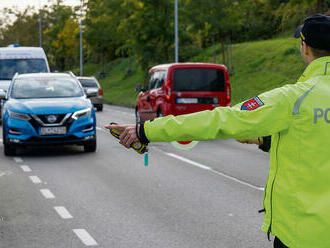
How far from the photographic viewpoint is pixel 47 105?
41.9ft

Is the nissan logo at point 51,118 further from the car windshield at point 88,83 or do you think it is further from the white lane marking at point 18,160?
the car windshield at point 88,83

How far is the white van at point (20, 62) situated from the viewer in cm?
2242

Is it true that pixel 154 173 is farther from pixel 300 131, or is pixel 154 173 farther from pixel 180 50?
pixel 180 50

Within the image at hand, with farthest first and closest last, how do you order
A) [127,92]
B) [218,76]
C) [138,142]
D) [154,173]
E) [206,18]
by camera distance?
[127,92] → [206,18] → [218,76] → [154,173] → [138,142]

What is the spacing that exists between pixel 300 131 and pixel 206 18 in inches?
1159

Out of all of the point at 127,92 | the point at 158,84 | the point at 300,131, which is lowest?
the point at 127,92

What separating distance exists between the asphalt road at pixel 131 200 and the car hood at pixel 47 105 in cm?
90

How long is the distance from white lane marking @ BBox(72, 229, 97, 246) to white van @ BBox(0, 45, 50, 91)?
16.3 metres

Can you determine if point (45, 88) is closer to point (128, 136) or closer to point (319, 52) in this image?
point (128, 136)

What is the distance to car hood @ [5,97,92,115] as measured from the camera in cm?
1259

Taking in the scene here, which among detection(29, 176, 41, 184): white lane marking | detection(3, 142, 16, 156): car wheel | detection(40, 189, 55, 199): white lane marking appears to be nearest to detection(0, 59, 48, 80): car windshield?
detection(3, 142, 16, 156): car wheel

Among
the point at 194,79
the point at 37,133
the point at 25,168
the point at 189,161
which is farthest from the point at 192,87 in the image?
the point at 25,168

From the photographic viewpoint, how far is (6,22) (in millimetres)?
116688

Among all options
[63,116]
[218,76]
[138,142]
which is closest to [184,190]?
[63,116]
